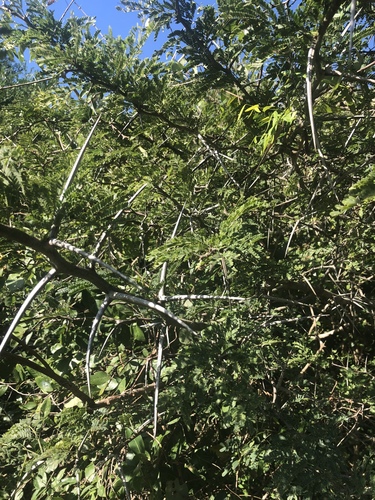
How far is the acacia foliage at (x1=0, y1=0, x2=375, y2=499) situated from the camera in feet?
3.04

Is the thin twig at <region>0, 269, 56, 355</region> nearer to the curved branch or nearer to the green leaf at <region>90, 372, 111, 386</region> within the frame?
the curved branch

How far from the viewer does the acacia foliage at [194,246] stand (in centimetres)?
93

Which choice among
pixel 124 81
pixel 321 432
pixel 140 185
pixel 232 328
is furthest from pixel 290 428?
pixel 124 81

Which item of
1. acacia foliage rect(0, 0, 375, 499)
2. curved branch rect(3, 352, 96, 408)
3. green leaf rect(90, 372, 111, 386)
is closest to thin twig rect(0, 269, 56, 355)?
acacia foliage rect(0, 0, 375, 499)

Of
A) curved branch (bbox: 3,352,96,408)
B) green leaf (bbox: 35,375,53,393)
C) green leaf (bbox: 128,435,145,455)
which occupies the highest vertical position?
curved branch (bbox: 3,352,96,408)

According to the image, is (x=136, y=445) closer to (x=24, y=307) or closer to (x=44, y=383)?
(x=44, y=383)

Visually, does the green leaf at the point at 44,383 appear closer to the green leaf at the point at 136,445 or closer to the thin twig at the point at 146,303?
the green leaf at the point at 136,445

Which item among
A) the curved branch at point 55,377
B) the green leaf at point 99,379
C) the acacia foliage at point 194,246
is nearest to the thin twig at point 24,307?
the acacia foliage at point 194,246

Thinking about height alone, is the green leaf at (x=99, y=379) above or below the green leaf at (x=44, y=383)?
below

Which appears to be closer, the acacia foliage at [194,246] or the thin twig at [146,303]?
the thin twig at [146,303]

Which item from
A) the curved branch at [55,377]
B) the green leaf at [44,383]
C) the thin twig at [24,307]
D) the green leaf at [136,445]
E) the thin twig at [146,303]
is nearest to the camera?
the thin twig at [24,307]

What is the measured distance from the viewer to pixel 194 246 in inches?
33.8

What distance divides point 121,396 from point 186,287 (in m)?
0.40

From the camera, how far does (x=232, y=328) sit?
3.28 ft
